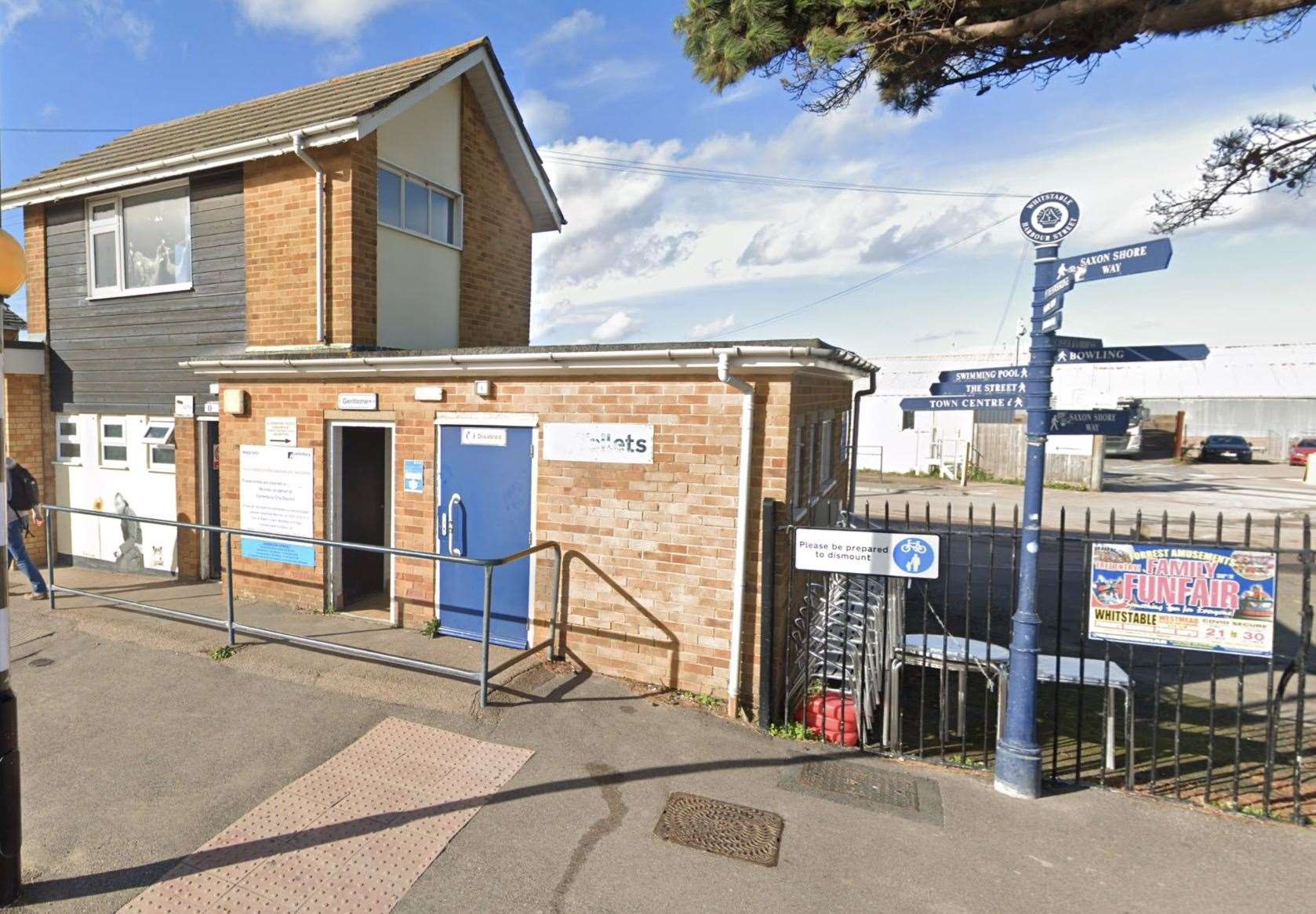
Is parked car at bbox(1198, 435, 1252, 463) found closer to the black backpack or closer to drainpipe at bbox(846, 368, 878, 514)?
drainpipe at bbox(846, 368, 878, 514)

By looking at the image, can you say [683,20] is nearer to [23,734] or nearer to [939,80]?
[939,80]

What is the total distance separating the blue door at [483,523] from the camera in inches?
231

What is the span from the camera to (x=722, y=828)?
12.1 feet

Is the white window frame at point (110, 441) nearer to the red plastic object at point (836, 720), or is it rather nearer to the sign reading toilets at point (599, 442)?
the sign reading toilets at point (599, 442)

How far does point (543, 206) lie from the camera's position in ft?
35.5

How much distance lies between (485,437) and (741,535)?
8.37ft

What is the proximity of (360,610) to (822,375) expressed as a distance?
5.40 m

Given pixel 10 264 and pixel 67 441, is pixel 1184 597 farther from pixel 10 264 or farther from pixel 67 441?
pixel 67 441

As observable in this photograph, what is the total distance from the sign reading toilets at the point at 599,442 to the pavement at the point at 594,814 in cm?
182

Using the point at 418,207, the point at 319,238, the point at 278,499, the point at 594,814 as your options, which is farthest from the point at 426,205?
the point at 594,814

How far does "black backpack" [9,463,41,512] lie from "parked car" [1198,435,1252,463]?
41.2m

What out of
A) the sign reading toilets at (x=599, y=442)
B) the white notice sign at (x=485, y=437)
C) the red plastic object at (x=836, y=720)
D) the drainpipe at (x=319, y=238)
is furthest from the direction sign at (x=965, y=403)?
the drainpipe at (x=319, y=238)

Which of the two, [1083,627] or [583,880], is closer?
[583,880]

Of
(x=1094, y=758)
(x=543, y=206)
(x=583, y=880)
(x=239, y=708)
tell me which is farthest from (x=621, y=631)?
(x=543, y=206)
